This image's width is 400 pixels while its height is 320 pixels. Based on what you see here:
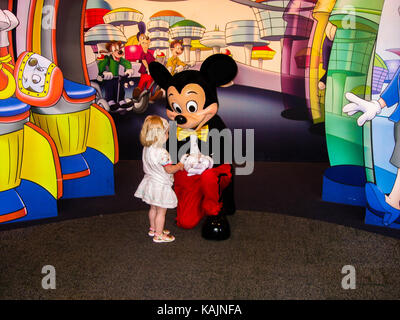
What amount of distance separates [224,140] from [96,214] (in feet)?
4.12

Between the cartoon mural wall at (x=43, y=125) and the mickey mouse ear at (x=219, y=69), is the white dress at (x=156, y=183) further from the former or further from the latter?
the cartoon mural wall at (x=43, y=125)

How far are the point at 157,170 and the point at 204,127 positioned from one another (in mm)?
466

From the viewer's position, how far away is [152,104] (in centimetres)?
512

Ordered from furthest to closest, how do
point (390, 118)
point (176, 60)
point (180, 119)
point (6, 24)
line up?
1. point (176, 60)
2. point (6, 24)
3. point (390, 118)
4. point (180, 119)

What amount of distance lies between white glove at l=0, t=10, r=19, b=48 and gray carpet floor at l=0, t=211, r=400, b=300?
1.40 m

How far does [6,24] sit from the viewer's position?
3.00 metres

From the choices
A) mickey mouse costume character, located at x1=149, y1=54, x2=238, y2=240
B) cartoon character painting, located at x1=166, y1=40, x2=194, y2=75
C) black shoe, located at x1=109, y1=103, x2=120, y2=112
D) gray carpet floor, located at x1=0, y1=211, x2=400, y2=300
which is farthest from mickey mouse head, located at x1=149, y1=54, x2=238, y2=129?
black shoe, located at x1=109, y1=103, x2=120, y2=112

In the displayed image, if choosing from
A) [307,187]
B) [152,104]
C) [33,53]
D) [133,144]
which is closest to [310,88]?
[307,187]

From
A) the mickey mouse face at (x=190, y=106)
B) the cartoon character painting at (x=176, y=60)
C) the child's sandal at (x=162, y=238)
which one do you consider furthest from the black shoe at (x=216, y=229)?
the cartoon character painting at (x=176, y=60)

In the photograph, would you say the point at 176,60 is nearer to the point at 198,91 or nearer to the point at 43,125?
the point at 43,125

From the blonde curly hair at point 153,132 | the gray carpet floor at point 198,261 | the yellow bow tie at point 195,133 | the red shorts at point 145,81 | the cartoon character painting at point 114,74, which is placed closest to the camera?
the gray carpet floor at point 198,261

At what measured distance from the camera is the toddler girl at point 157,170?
2.46 metres

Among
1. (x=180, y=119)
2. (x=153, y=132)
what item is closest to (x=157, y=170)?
(x=153, y=132)

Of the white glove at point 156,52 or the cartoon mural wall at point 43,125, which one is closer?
the cartoon mural wall at point 43,125
